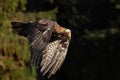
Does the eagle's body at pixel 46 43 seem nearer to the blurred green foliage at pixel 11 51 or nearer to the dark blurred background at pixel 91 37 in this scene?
the blurred green foliage at pixel 11 51

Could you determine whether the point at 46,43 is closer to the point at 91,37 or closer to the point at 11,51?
the point at 11,51

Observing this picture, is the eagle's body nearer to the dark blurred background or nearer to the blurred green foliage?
the blurred green foliage

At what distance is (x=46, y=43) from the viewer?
6848mm

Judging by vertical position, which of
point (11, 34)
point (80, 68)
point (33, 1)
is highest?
point (11, 34)

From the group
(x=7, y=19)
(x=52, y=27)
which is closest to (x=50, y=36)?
(x=52, y=27)

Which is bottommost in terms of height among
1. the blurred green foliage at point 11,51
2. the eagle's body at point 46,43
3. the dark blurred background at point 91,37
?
the dark blurred background at point 91,37

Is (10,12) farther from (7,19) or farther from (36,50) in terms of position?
(36,50)

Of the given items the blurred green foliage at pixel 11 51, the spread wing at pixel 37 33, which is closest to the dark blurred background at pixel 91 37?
the blurred green foliage at pixel 11 51

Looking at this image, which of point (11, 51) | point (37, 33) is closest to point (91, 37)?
point (11, 51)

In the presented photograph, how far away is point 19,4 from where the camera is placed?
1104cm

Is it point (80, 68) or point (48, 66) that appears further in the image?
point (80, 68)

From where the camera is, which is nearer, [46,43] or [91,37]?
[46,43]

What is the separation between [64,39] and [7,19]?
134 inches

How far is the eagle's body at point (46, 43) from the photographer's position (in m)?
6.67
